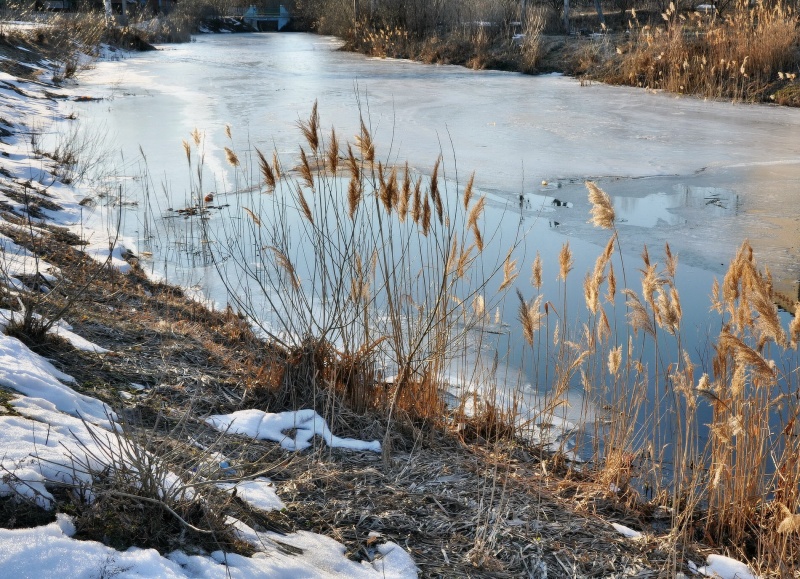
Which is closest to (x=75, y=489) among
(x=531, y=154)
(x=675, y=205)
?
(x=675, y=205)

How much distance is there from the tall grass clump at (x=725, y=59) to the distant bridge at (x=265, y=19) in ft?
105

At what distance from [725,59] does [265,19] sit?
3466 centimetres

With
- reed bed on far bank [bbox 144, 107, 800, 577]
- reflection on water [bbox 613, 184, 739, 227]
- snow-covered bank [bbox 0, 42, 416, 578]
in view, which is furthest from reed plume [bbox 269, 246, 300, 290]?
reflection on water [bbox 613, 184, 739, 227]

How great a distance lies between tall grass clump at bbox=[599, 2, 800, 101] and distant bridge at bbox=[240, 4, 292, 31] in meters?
32.0

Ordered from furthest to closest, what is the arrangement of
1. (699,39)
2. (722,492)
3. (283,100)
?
1. (699,39)
2. (283,100)
3. (722,492)

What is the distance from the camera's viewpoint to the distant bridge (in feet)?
142

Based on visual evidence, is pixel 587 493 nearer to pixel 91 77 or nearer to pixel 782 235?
pixel 782 235

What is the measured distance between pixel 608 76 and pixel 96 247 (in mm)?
12691

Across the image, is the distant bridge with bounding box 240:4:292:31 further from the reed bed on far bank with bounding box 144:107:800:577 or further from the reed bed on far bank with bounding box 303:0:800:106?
the reed bed on far bank with bounding box 144:107:800:577

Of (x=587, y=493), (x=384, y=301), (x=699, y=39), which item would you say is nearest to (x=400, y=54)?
(x=699, y=39)

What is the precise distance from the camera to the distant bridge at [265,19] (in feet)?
142

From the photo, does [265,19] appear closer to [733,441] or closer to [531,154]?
[531,154]

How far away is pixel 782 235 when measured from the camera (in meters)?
6.09

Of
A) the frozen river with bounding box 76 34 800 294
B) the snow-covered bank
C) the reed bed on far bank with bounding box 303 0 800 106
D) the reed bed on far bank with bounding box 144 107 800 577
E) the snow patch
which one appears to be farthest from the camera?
the reed bed on far bank with bounding box 303 0 800 106
